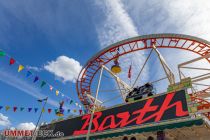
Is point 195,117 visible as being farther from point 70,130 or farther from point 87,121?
point 70,130

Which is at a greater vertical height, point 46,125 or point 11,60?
point 11,60

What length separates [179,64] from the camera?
49.6ft

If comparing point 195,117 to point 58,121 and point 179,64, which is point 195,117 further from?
point 58,121

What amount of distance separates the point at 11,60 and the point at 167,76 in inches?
516

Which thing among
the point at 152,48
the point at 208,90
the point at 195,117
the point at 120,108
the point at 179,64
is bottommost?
the point at 195,117

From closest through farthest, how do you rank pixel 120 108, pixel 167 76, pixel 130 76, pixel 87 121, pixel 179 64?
pixel 120 108 < pixel 87 121 < pixel 179 64 < pixel 167 76 < pixel 130 76

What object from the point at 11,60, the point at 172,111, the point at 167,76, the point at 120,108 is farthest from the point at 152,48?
the point at 11,60

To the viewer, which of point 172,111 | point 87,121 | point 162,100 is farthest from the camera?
point 87,121

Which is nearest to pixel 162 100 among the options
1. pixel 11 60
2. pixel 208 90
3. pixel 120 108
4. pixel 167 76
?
pixel 120 108

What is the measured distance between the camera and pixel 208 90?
1988 centimetres

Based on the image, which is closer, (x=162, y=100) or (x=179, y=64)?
(x=162, y=100)

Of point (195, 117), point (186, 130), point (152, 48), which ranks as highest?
point (152, 48)

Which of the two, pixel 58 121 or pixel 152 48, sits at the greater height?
pixel 152 48

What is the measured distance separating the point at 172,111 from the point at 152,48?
354 inches
